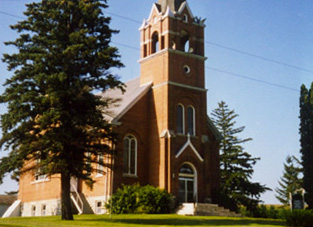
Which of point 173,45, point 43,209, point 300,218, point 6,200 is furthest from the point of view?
point 6,200

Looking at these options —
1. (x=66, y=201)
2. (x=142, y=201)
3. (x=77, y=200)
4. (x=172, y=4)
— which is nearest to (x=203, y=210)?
(x=142, y=201)

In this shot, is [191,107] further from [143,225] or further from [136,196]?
[143,225]

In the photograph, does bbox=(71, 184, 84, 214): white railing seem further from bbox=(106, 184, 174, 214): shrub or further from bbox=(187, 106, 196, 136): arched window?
bbox=(187, 106, 196, 136): arched window

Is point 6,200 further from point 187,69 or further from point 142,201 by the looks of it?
point 187,69

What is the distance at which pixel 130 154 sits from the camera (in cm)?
3653

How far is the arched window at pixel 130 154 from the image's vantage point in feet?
119

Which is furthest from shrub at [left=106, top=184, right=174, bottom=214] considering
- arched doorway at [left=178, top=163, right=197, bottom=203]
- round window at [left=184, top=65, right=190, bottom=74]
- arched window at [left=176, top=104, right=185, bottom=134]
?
round window at [left=184, top=65, right=190, bottom=74]

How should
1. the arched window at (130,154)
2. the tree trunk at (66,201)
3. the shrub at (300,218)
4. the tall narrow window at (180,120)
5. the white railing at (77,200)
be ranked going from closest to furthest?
1. the shrub at (300,218)
2. the tree trunk at (66,201)
3. the arched window at (130,154)
4. the white railing at (77,200)
5. the tall narrow window at (180,120)

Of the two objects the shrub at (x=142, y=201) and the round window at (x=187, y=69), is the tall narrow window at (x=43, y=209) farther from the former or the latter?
the round window at (x=187, y=69)

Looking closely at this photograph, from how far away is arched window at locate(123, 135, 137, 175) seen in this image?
36.2 metres

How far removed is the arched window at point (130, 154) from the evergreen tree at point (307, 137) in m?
15.1

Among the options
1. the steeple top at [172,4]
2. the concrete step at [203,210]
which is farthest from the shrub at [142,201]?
the steeple top at [172,4]

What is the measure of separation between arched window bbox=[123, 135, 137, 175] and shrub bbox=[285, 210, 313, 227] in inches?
537

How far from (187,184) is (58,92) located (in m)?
14.7
